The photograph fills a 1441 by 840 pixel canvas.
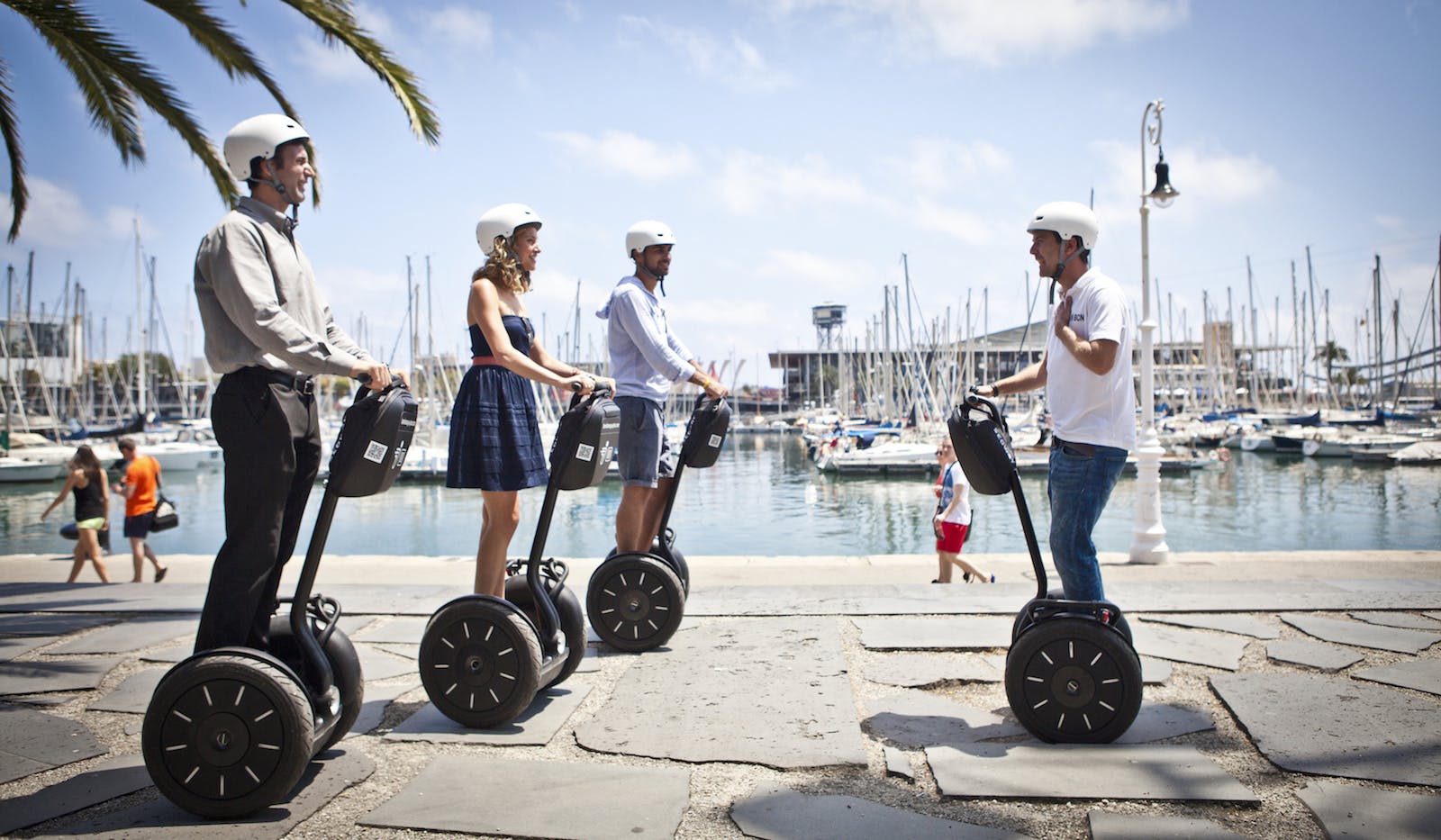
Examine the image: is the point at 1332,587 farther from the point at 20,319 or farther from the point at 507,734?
the point at 20,319

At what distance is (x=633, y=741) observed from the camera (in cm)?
315

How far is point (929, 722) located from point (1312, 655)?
2.02m

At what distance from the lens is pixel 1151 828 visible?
94.7 inches

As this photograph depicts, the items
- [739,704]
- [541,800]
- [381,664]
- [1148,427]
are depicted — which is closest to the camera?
[541,800]

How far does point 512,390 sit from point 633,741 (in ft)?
5.02

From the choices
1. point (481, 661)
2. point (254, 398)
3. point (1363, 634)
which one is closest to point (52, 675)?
point (481, 661)

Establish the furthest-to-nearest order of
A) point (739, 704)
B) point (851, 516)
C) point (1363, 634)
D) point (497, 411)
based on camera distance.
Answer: point (851, 516)
point (1363, 634)
point (497, 411)
point (739, 704)

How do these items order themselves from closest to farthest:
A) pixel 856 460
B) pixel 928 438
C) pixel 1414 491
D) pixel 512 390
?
1. pixel 512 390
2. pixel 1414 491
3. pixel 856 460
4. pixel 928 438

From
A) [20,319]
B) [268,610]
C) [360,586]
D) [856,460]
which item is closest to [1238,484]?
[856,460]

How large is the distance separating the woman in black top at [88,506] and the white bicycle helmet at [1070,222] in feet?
33.2

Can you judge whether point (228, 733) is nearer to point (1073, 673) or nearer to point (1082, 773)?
point (1082, 773)

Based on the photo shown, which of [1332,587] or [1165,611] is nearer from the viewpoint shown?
[1165,611]

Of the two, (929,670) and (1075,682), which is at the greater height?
(1075,682)

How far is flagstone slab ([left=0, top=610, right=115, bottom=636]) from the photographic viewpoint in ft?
15.9
